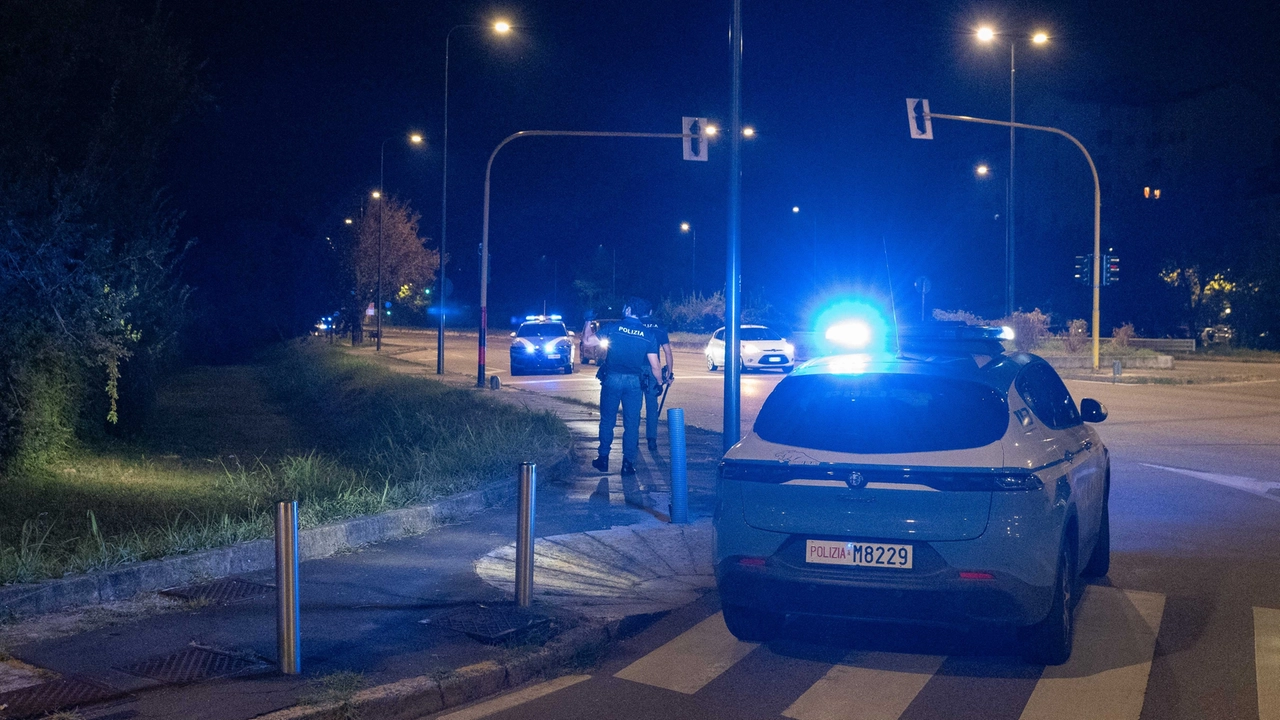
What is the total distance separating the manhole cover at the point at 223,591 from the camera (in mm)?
6797

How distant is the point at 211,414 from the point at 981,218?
63.1 metres

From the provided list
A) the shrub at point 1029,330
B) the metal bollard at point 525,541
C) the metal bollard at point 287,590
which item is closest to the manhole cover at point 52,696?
the metal bollard at point 287,590

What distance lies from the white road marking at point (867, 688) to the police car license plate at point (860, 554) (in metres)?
0.59

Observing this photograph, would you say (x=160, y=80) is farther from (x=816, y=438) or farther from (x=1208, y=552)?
(x=1208, y=552)

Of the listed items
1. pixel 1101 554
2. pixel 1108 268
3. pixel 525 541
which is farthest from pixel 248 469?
pixel 1108 268

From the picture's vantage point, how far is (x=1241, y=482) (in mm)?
12391

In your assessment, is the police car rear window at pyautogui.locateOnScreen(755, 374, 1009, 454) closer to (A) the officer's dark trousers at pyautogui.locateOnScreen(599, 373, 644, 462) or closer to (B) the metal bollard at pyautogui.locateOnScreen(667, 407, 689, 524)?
(B) the metal bollard at pyautogui.locateOnScreen(667, 407, 689, 524)

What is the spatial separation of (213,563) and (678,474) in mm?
3821

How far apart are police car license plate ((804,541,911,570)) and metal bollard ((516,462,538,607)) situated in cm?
177

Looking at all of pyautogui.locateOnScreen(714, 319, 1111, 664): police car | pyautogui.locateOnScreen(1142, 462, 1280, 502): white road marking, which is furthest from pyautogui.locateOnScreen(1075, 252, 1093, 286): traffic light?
pyautogui.locateOnScreen(714, 319, 1111, 664): police car

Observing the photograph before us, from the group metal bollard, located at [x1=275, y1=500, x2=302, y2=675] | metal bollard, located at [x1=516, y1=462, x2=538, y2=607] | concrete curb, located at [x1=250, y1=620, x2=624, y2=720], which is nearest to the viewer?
concrete curb, located at [x1=250, y1=620, x2=624, y2=720]

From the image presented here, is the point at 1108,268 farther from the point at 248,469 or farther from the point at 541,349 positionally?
the point at 248,469

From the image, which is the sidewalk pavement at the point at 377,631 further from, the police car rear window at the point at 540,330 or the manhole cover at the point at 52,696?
the police car rear window at the point at 540,330

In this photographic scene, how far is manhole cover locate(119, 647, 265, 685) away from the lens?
5293 millimetres
